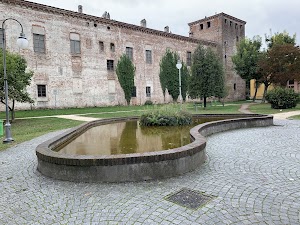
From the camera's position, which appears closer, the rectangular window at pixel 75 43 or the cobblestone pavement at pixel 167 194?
the cobblestone pavement at pixel 167 194

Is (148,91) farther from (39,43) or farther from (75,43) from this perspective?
(39,43)

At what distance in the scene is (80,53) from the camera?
999 inches

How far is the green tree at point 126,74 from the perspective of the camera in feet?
92.3

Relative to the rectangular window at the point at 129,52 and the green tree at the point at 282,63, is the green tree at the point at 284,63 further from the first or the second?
the rectangular window at the point at 129,52

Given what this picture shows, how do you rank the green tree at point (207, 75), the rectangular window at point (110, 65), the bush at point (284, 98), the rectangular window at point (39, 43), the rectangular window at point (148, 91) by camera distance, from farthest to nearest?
1. the rectangular window at point (148, 91)
2. the rectangular window at point (110, 65)
3. the rectangular window at point (39, 43)
4. the green tree at point (207, 75)
5. the bush at point (284, 98)

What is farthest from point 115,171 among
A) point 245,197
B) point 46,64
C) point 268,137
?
point 46,64

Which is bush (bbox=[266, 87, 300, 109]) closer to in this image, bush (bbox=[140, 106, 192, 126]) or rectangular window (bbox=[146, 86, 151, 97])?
bush (bbox=[140, 106, 192, 126])

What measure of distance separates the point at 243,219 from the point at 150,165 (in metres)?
1.84

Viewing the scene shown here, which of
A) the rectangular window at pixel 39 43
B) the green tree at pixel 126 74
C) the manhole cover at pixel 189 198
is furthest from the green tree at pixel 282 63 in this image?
the manhole cover at pixel 189 198

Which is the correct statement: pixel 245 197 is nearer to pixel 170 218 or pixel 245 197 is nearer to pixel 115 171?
pixel 170 218

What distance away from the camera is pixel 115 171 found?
167 inches

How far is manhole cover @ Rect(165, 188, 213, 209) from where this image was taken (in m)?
3.33

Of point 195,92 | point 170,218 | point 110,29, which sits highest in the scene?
point 110,29

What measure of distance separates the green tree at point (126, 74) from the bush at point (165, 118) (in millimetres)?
18944
